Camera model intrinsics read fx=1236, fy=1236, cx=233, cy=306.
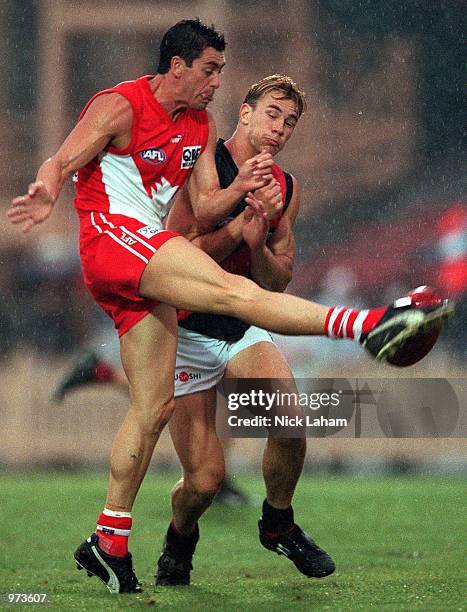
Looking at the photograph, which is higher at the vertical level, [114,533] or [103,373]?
[103,373]

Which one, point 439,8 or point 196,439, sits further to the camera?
point 439,8

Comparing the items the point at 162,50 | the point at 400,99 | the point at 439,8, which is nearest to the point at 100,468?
the point at 400,99

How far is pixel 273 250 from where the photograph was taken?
14.0 ft

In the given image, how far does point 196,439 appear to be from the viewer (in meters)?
4.18

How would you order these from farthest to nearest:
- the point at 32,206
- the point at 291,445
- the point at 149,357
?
the point at 291,445, the point at 149,357, the point at 32,206

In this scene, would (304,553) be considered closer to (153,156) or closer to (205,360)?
(205,360)

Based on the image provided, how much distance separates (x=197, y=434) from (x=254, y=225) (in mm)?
746

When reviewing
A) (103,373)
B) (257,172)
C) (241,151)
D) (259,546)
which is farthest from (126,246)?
(103,373)

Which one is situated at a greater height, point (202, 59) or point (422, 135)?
point (422, 135)

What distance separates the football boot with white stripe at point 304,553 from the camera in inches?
164

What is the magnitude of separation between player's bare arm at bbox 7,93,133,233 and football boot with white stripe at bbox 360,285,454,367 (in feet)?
3.30

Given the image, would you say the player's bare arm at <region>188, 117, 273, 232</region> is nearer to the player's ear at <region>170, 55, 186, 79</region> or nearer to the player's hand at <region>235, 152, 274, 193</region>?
the player's hand at <region>235, 152, 274, 193</region>

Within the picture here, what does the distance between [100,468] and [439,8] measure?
465cm

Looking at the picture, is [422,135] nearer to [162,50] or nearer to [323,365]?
[323,365]
